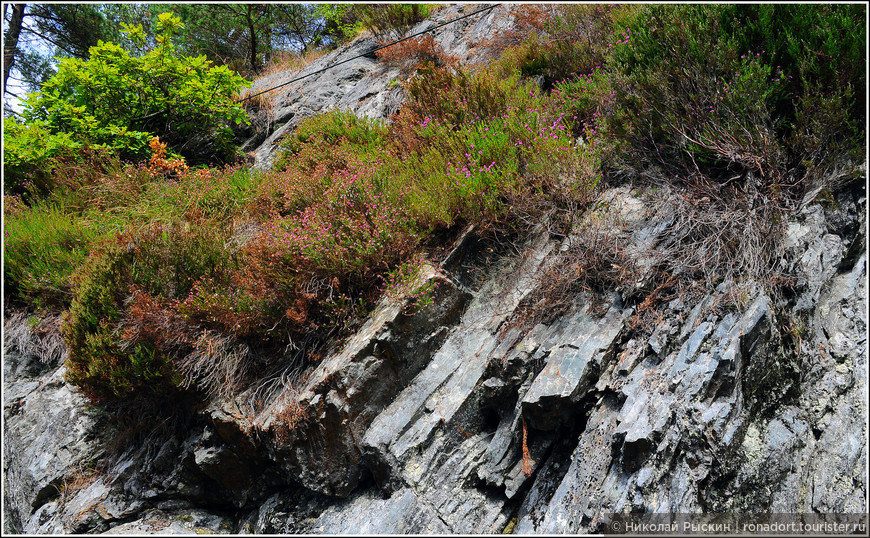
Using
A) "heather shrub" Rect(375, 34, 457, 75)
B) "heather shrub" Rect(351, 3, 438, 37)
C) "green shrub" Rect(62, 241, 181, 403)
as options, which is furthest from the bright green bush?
"heather shrub" Rect(351, 3, 438, 37)

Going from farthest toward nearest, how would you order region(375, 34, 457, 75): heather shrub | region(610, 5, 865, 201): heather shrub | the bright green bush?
region(375, 34, 457, 75): heather shrub, the bright green bush, region(610, 5, 865, 201): heather shrub

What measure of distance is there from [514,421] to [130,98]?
8.04 m

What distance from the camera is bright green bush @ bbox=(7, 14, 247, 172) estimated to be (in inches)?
293

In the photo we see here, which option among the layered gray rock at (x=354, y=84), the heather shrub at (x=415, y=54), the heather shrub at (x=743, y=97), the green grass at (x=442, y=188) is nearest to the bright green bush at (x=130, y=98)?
the layered gray rock at (x=354, y=84)

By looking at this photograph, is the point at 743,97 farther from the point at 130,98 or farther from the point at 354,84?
the point at 130,98

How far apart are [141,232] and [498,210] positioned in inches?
154

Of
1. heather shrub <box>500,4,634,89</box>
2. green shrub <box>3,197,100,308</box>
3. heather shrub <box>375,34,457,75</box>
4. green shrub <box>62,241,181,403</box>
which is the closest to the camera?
green shrub <box>62,241,181,403</box>

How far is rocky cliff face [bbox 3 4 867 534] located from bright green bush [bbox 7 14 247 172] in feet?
13.1

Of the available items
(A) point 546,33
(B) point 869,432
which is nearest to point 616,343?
(B) point 869,432

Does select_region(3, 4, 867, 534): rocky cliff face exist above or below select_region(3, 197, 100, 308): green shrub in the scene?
below

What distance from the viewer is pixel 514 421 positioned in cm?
381

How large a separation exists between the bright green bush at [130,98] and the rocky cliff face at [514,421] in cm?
399

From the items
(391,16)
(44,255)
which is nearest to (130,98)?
(44,255)

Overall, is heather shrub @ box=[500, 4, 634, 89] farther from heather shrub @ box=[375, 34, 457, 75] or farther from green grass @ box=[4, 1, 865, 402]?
heather shrub @ box=[375, 34, 457, 75]
